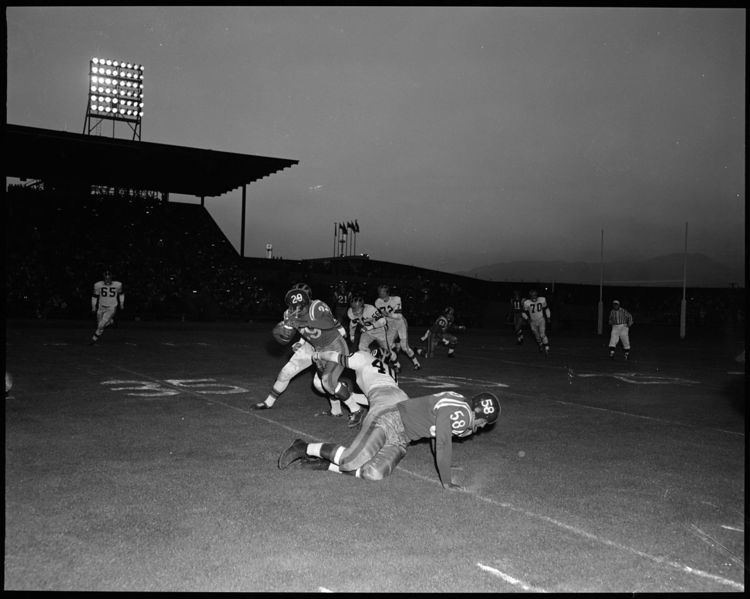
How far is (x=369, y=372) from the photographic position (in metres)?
7.81

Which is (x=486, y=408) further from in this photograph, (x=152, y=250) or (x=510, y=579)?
(x=152, y=250)

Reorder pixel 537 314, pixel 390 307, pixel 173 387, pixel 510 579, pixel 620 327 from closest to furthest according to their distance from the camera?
1. pixel 510 579
2. pixel 173 387
3. pixel 390 307
4. pixel 620 327
5. pixel 537 314

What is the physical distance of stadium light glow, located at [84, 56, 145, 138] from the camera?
42.5 metres

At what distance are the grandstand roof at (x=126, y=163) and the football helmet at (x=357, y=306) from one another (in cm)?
2350

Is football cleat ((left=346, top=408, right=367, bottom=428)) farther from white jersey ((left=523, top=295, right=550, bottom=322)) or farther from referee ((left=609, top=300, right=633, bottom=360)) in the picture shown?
white jersey ((left=523, top=295, right=550, bottom=322))

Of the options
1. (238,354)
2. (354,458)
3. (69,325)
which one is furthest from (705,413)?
(69,325)

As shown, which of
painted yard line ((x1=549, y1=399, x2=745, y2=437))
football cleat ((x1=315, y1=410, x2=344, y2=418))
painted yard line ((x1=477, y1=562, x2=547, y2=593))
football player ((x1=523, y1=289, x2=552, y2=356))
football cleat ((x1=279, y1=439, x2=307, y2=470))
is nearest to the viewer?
painted yard line ((x1=477, y1=562, x2=547, y2=593))

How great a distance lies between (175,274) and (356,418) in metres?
30.7

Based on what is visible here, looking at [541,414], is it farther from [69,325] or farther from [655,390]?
[69,325]

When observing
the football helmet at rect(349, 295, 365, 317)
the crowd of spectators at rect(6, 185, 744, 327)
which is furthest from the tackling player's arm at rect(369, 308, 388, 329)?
the crowd of spectators at rect(6, 185, 744, 327)

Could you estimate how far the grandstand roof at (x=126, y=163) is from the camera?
34.0m

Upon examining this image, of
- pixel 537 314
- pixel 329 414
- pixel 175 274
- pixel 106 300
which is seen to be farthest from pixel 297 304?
pixel 175 274

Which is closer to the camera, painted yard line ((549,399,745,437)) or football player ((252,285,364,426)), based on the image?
football player ((252,285,364,426))

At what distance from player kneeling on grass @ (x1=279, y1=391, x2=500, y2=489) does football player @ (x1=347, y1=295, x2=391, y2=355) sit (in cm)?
808
